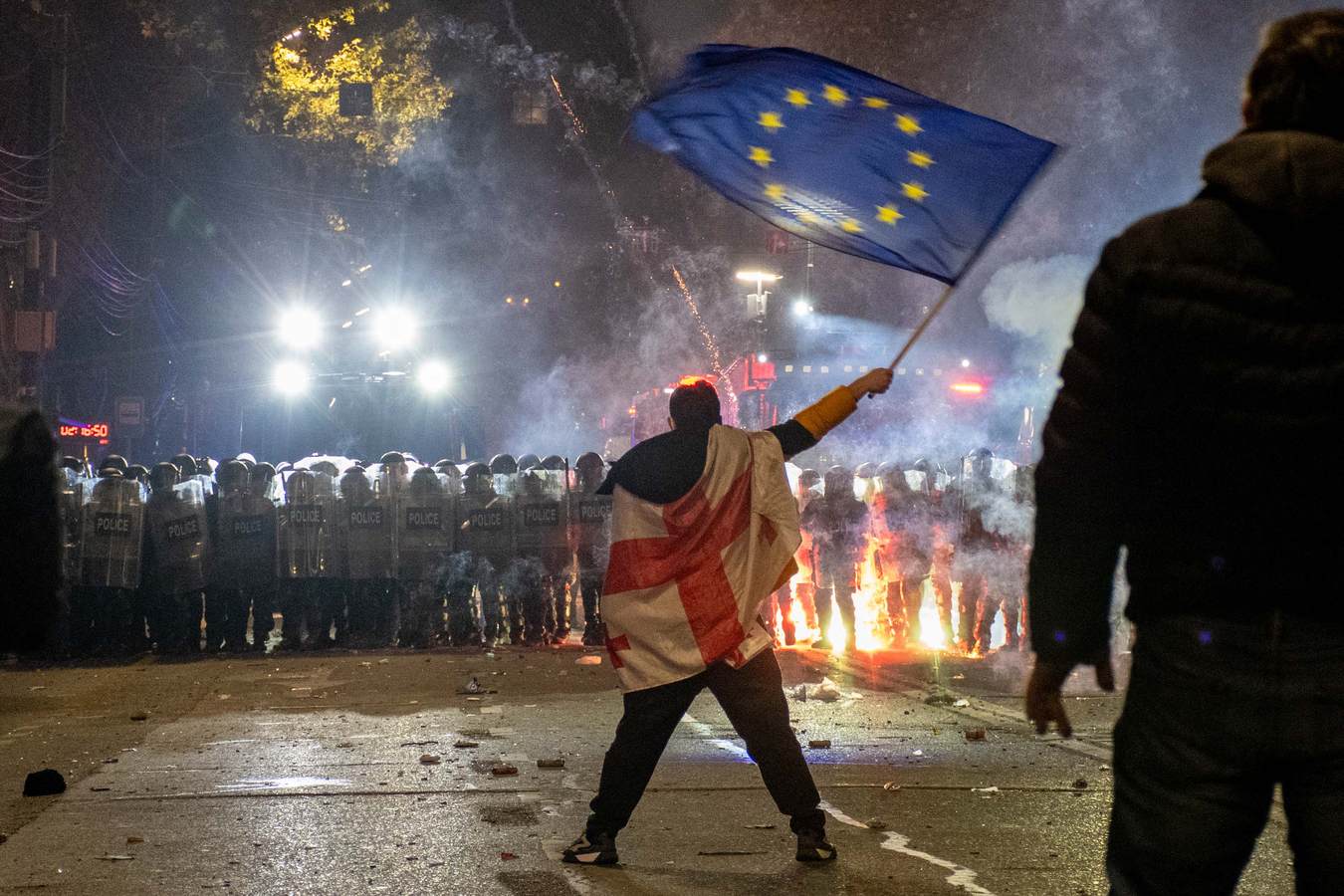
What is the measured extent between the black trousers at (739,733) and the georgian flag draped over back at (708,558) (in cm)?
10

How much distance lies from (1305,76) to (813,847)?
12.0 ft

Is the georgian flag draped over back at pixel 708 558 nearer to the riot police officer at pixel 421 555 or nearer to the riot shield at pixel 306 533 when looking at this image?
the riot police officer at pixel 421 555

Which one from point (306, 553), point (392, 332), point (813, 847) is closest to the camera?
point (813, 847)

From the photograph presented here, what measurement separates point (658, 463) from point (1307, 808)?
11.5 ft

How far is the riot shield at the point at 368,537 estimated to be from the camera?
13.4m

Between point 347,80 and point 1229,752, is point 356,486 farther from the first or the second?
point 347,80

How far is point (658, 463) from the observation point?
555cm

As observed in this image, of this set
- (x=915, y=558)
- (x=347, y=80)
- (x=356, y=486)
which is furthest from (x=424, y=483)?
(x=347, y=80)

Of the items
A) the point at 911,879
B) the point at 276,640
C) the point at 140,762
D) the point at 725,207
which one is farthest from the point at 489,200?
the point at 911,879

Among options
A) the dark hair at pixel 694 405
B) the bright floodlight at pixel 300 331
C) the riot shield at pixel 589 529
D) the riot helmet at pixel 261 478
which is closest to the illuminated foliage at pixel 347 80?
the bright floodlight at pixel 300 331

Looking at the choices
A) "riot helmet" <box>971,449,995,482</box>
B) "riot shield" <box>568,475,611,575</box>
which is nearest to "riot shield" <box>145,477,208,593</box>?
"riot shield" <box>568,475,611,575</box>

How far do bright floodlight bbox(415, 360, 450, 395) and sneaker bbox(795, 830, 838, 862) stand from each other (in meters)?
27.7

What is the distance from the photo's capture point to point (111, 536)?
12836mm

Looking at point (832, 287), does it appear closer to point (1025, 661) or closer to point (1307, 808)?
point (1025, 661)
